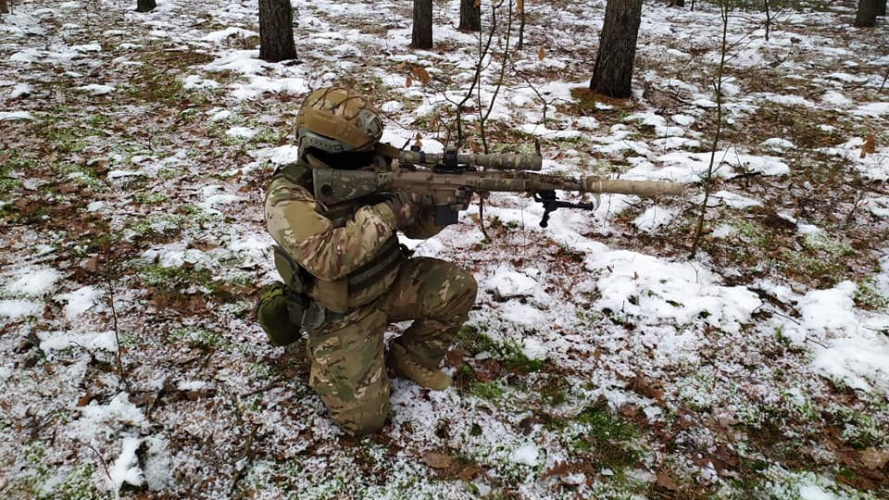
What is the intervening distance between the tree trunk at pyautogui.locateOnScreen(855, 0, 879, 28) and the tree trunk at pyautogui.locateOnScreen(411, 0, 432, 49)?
11.2m

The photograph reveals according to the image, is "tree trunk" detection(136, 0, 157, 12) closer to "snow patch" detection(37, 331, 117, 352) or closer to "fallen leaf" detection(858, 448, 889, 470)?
"snow patch" detection(37, 331, 117, 352)

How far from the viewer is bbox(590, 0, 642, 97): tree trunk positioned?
24.6 feet

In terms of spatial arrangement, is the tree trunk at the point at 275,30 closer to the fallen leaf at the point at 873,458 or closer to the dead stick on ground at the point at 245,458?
the dead stick on ground at the point at 245,458

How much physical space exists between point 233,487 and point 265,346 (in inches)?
44.0

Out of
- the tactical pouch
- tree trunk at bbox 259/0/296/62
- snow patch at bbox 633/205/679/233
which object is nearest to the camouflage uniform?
the tactical pouch

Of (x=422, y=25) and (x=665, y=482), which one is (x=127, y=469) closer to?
(x=665, y=482)

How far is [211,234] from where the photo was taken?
4.89m

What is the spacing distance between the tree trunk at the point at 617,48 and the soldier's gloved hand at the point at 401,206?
6.02 meters

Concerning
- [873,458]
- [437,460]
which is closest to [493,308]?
[437,460]

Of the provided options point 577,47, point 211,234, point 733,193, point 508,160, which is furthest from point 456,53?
point 508,160

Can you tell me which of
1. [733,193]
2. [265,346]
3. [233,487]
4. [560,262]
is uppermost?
[733,193]

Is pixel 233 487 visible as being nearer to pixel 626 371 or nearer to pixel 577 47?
pixel 626 371

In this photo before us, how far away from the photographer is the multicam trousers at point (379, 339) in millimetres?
3066

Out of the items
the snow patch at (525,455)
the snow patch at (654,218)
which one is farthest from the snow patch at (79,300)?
the snow patch at (654,218)
